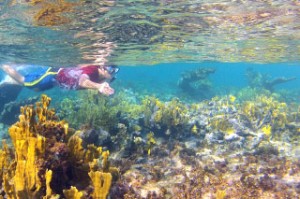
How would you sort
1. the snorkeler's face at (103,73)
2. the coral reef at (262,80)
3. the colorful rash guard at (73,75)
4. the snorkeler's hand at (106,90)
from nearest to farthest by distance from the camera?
the snorkeler's hand at (106,90) < the colorful rash guard at (73,75) < the snorkeler's face at (103,73) < the coral reef at (262,80)

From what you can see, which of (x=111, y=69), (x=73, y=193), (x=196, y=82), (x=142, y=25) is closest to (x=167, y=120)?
(x=111, y=69)

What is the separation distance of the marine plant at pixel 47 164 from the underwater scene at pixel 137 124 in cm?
2

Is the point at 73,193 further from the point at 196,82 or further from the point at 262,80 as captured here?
the point at 262,80

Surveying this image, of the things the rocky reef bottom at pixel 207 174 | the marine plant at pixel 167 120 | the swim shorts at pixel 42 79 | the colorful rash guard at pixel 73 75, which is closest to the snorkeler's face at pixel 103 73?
the colorful rash guard at pixel 73 75

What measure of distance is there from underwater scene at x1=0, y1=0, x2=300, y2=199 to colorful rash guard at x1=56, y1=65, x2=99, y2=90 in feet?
0.14

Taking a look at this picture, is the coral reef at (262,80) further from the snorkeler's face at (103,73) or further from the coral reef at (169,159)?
the snorkeler's face at (103,73)

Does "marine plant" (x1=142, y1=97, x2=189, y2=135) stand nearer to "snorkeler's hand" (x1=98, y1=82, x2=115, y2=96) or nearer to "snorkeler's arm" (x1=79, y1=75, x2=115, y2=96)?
"snorkeler's arm" (x1=79, y1=75, x2=115, y2=96)

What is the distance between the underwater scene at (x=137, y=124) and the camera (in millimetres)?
4355

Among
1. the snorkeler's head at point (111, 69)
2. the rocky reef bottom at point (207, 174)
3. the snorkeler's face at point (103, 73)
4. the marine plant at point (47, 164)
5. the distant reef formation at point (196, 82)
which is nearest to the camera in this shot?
the marine plant at point (47, 164)

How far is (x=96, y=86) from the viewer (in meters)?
7.82

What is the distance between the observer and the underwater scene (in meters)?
4.36

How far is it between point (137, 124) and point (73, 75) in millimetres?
3160

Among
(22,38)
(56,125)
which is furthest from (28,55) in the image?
(56,125)

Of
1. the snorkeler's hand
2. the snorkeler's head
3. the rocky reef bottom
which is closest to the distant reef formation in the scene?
the snorkeler's head
